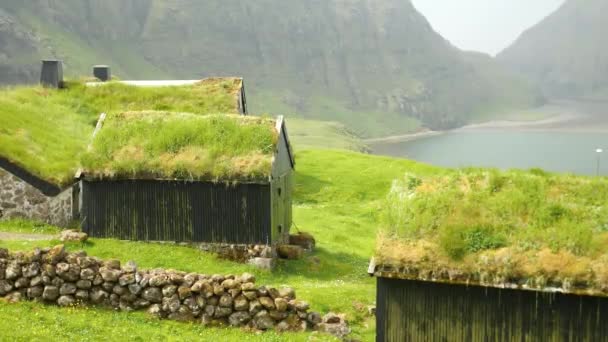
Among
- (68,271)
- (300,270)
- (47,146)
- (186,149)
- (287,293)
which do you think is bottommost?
(300,270)

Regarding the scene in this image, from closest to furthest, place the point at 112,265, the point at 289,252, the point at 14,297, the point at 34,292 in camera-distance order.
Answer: the point at 14,297
the point at 34,292
the point at 112,265
the point at 289,252

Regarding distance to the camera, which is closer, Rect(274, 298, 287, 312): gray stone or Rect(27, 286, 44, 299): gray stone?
Rect(27, 286, 44, 299): gray stone

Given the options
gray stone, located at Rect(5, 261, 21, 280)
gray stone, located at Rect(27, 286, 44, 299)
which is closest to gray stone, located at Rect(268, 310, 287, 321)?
gray stone, located at Rect(27, 286, 44, 299)

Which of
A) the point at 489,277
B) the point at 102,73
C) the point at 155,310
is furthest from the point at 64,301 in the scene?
the point at 102,73

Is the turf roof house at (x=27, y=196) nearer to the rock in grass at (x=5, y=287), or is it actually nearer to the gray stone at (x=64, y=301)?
the rock in grass at (x=5, y=287)

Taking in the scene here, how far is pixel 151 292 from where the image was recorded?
63.9 feet

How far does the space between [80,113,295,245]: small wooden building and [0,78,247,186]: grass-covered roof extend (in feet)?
13.0

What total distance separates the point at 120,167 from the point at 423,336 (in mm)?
17603

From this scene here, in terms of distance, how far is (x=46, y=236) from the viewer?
30203 mm

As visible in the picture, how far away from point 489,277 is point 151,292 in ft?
32.3

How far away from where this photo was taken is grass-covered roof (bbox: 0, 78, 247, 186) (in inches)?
1321

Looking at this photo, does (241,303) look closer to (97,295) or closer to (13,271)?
(97,295)

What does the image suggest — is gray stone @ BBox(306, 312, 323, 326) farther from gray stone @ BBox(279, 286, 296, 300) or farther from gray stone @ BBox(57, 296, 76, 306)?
gray stone @ BBox(57, 296, 76, 306)

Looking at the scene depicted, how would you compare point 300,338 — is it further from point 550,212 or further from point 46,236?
point 46,236
